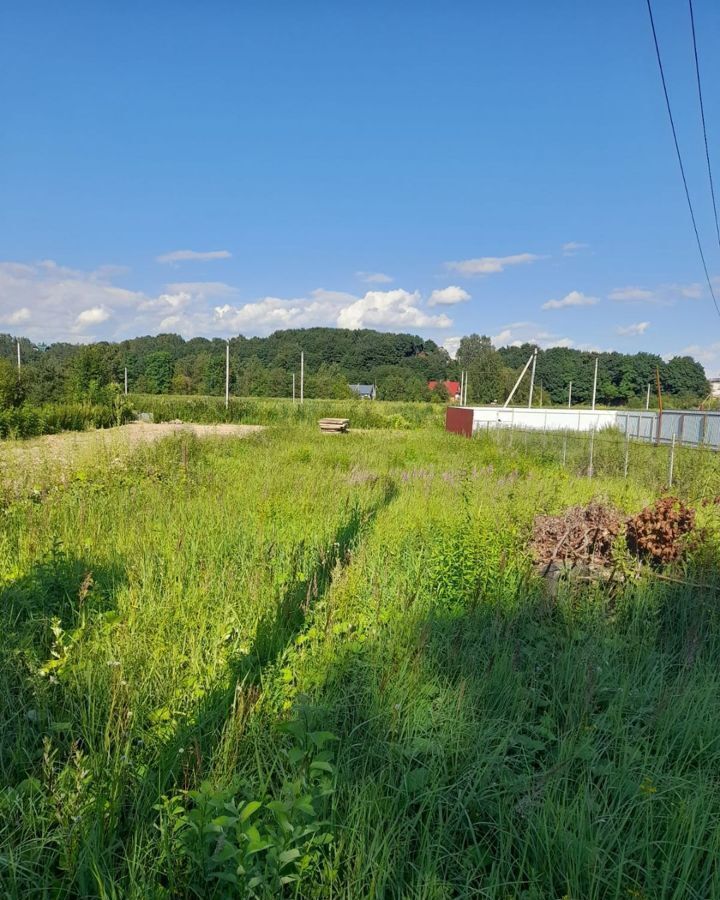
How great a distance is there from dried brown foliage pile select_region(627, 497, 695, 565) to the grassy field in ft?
0.84

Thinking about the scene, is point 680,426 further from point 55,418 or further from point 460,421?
point 55,418

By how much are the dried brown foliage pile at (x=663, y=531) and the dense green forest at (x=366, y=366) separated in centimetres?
4547

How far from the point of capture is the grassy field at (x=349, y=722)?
5.15 ft

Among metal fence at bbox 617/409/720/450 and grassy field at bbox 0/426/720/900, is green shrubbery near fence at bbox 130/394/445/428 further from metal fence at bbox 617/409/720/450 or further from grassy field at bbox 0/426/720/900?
grassy field at bbox 0/426/720/900

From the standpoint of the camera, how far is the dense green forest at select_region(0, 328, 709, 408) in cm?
6588

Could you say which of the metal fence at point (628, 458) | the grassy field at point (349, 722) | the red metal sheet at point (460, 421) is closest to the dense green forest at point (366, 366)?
the red metal sheet at point (460, 421)

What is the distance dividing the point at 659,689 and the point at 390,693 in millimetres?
1267

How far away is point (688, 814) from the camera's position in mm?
1762

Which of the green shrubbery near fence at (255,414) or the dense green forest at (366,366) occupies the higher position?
the dense green forest at (366,366)

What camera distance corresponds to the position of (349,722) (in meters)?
2.30

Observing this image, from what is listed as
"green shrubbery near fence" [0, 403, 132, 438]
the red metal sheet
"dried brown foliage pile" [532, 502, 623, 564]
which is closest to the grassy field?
"dried brown foliage pile" [532, 502, 623, 564]

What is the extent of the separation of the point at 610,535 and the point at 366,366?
9597 cm

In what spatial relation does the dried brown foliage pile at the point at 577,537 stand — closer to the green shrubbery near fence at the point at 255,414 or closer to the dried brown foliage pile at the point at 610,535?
the dried brown foliage pile at the point at 610,535

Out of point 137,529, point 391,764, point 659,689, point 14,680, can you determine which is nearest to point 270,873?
point 391,764
